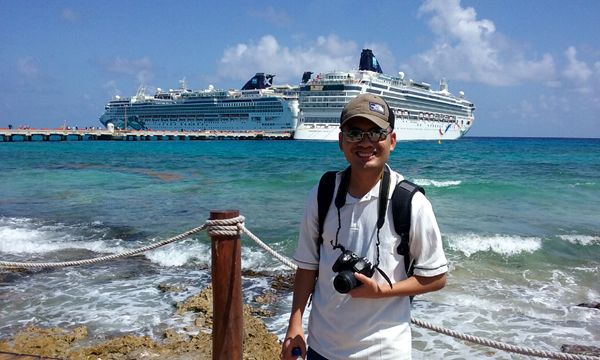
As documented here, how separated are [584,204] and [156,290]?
1394cm

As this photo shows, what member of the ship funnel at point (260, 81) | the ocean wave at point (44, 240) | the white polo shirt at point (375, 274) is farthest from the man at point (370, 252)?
the ship funnel at point (260, 81)

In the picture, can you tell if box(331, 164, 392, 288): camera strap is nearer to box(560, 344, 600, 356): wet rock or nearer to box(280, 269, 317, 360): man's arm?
box(280, 269, 317, 360): man's arm

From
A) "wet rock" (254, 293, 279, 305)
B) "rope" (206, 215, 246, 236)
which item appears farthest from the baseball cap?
"wet rock" (254, 293, 279, 305)

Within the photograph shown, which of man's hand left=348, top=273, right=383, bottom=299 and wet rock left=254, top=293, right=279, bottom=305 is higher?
man's hand left=348, top=273, right=383, bottom=299

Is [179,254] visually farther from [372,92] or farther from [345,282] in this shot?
[372,92]

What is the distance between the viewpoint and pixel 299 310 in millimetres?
1852

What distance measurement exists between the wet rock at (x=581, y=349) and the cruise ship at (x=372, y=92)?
55.0 m

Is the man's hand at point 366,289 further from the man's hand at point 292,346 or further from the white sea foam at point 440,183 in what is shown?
the white sea foam at point 440,183

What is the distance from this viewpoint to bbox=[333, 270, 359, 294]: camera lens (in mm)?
1550

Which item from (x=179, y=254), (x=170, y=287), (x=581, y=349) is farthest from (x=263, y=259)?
(x=581, y=349)

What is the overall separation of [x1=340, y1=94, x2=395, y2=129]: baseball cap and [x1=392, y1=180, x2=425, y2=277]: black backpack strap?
237 millimetres

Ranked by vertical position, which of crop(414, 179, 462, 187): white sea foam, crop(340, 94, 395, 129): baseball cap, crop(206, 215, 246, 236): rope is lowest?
crop(414, 179, 462, 187): white sea foam

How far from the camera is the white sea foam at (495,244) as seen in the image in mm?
8633

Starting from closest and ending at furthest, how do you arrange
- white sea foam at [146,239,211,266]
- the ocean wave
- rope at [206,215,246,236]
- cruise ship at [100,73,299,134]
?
rope at [206,215,246,236], white sea foam at [146,239,211,266], the ocean wave, cruise ship at [100,73,299,134]
